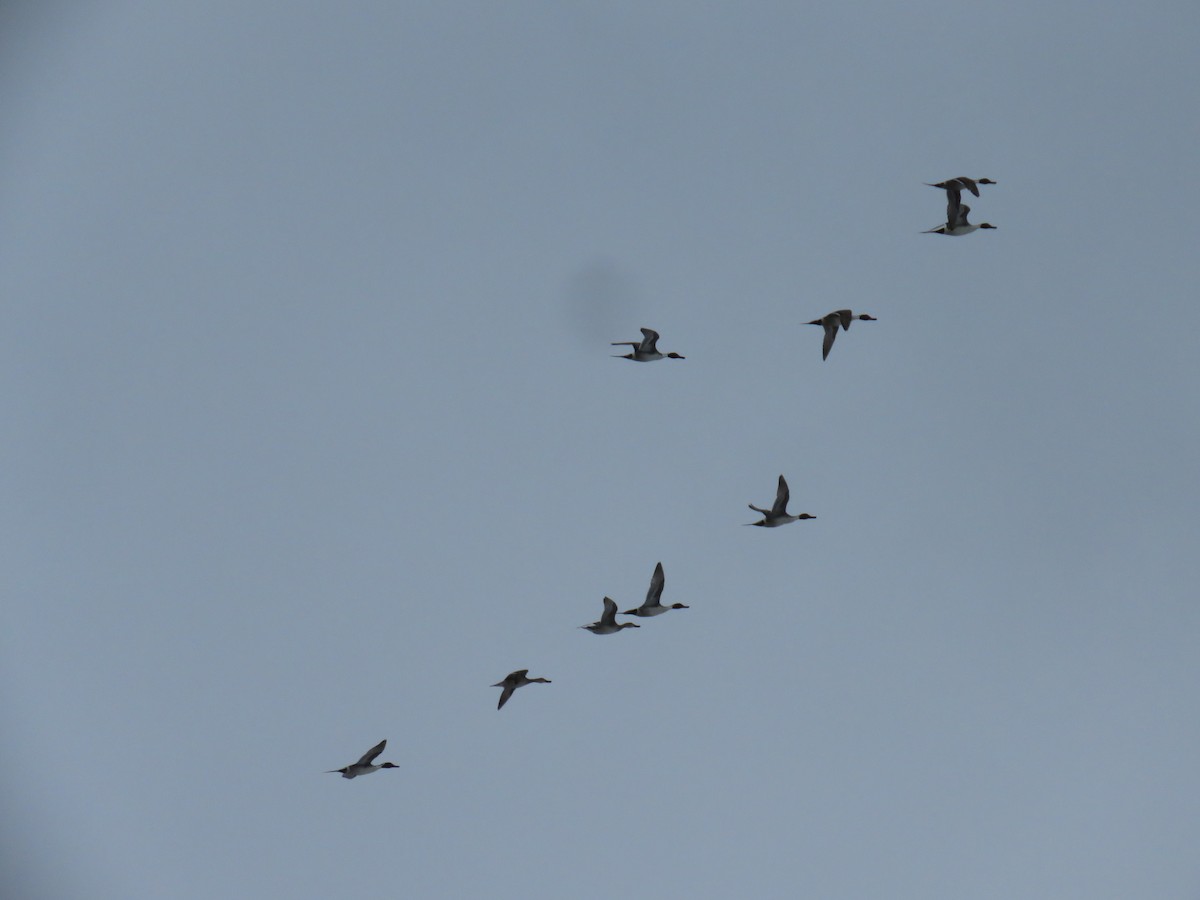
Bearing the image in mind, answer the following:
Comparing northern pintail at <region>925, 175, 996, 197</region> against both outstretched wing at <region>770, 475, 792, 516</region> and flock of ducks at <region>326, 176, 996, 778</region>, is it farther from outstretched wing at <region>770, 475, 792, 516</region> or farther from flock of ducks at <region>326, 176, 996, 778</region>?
outstretched wing at <region>770, 475, 792, 516</region>

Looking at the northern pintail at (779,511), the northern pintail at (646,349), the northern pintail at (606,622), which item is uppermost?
the northern pintail at (646,349)

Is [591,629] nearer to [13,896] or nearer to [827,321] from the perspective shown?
→ [827,321]

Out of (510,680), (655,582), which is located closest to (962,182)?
(655,582)

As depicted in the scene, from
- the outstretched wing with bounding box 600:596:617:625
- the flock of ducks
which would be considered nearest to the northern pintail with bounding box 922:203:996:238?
the flock of ducks

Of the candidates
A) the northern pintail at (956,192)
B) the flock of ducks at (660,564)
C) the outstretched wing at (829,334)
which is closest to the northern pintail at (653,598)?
the flock of ducks at (660,564)

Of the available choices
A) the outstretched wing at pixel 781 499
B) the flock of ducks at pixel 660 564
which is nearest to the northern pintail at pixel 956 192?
the flock of ducks at pixel 660 564

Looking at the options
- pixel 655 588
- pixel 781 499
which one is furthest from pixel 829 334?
pixel 655 588

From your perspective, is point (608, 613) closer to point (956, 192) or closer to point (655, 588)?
point (655, 588)

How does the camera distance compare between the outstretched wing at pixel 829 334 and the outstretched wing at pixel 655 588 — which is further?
the outstretched wing at pixel 655 588

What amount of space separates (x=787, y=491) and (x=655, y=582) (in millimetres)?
5576

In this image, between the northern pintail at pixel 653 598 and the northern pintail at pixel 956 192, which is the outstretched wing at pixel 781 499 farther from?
the northern pintail at pixel 956 192

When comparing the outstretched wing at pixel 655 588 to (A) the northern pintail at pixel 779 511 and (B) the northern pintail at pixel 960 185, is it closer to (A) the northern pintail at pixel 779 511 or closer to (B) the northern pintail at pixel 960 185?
(A) the northern pintail at pixel 779 511

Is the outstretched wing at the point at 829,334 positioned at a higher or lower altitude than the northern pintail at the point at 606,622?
higher

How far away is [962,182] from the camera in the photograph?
3525 cm
